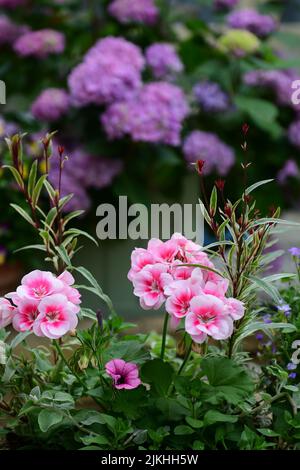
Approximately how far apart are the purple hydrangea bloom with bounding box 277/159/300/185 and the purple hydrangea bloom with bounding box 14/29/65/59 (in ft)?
2.75

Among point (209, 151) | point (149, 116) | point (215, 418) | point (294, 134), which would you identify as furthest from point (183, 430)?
point (294, 134)

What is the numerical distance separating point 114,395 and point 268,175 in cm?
198

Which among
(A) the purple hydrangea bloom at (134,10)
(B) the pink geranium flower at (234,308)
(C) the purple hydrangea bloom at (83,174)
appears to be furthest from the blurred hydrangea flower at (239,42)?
(B) the pink geranium flower at (234,308)

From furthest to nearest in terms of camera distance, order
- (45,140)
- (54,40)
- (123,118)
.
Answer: (54,40)
(123,118)
(45,140)

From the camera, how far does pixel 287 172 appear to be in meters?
2.84

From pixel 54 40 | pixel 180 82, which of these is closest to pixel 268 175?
pixel 180 82

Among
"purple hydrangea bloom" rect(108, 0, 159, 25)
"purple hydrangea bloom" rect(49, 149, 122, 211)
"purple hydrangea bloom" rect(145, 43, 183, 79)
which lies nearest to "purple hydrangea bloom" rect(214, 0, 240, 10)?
"purple hydrangea bloom" rect(108, 0, 159, 25)

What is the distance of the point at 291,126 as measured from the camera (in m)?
2.88

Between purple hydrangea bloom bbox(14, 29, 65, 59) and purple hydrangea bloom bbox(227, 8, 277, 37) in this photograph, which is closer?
purple hydrangea bloom bbox(14, 29, 65, 59)

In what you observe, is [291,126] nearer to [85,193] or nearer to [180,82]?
[180,82]

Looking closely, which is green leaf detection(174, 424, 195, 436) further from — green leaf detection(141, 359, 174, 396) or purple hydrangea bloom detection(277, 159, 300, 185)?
purple hydrangea bloom detection(277, 159, 300, 185)

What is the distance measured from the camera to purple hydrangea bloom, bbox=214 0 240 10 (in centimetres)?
305

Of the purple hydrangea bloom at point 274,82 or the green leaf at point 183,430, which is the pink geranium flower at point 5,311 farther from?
the purple hydrangea bloom at point 274,82

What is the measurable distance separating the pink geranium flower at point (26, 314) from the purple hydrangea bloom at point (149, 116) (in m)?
1.54
